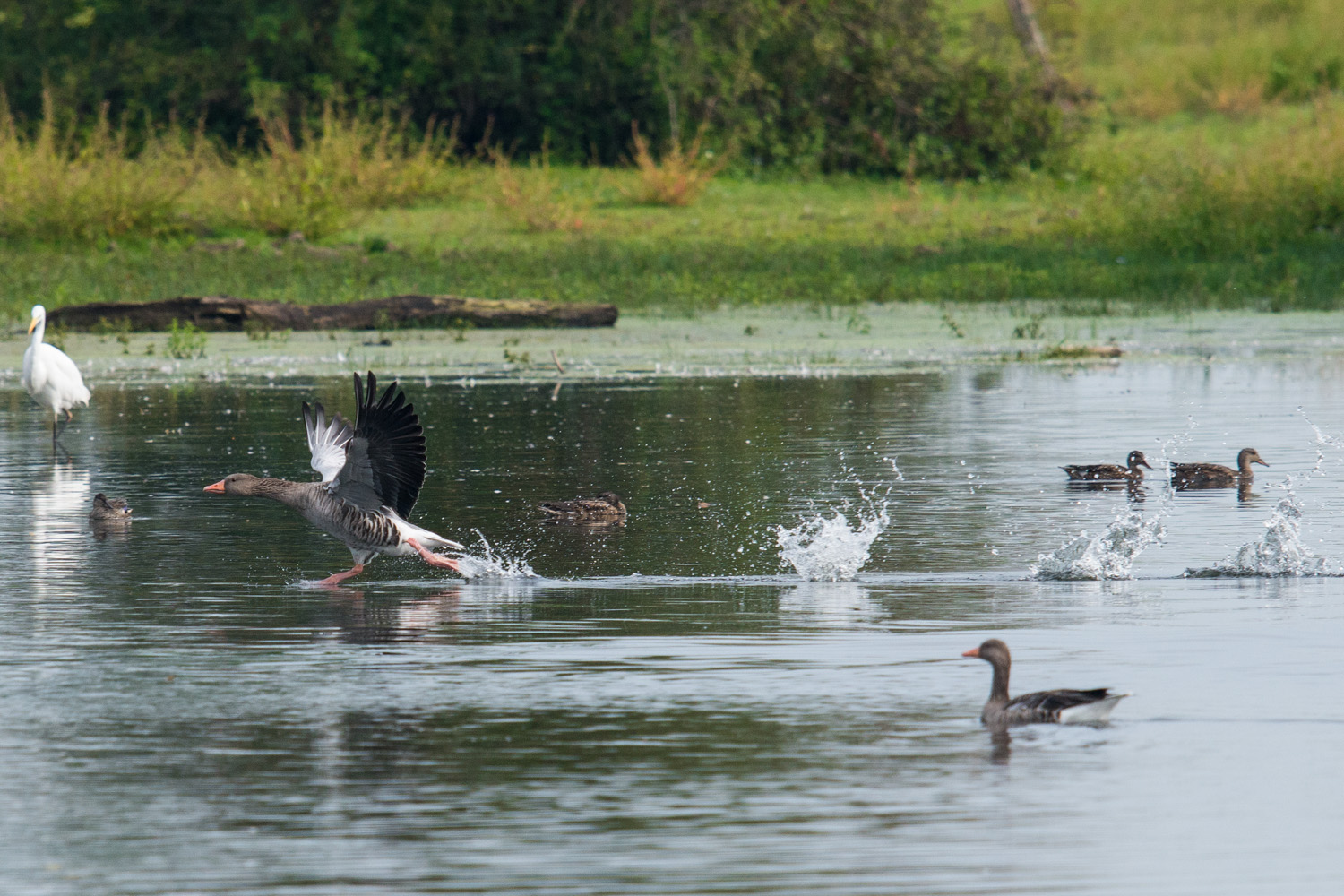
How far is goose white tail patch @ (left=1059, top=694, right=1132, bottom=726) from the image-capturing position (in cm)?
638

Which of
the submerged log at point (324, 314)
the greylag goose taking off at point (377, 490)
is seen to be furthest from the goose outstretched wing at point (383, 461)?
the submerged log at point (324, 314)

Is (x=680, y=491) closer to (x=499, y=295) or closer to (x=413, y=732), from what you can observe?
(x=413, y=732)

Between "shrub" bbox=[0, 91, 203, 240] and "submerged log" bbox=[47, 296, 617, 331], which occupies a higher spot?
"shrub" bbox=[0, 91, 203, 240]

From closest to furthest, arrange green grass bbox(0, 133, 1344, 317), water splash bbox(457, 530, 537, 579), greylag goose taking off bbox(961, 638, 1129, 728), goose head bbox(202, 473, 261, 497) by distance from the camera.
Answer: greylag goose taking off bbox(961, 638, 1129, 728) → water splash bbox(457, 530, 537, 579) → goose head bbox(202, 473, 261, 497) → green grass bbox(0, 133, 1344, 317)

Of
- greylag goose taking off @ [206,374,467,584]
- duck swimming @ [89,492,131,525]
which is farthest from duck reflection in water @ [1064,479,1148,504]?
duck swimming @ [89,492,131,525]

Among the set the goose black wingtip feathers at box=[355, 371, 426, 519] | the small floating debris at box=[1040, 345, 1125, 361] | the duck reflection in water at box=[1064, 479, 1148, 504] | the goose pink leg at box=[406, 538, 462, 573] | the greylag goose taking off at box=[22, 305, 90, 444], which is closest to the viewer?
the goose black wingtip feathers at box=[355, 371, 426, 519]

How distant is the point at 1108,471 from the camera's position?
11.5 meters

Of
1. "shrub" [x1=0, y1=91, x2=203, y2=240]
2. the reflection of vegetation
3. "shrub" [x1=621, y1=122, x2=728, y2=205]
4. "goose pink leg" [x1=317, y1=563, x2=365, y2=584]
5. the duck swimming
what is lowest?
"goose pink leg" [x1=317, y1=563, x2=365, y2=584]

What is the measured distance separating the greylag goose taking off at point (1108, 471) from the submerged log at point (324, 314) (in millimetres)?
9584

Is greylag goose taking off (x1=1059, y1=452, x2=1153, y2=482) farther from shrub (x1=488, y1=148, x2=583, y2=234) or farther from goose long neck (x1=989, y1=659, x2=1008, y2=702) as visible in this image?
shrub (x1=488, y1=148, x2=583, y2=234)

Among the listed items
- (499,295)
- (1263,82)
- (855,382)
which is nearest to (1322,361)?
(855,382)

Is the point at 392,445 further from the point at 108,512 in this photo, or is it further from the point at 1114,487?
the point at 1114,487

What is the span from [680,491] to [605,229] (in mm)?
17602

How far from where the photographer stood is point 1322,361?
18.3 meters
